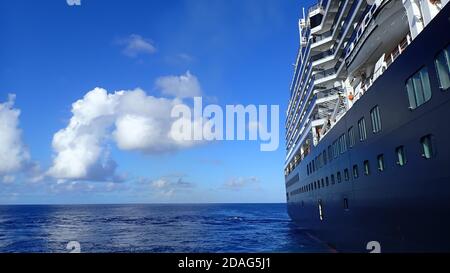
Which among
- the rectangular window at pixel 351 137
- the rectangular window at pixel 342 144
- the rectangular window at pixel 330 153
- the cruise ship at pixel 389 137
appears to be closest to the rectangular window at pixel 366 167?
the cruise ship at pixel 389 137

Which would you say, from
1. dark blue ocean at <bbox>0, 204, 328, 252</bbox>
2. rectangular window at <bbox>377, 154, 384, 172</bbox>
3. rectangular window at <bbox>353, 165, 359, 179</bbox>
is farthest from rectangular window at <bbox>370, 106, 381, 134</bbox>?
dark blue ocean at <bbox>0, 204, 328, 252</bbox>

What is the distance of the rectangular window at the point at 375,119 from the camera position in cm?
1050

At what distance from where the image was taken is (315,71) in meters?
23.8

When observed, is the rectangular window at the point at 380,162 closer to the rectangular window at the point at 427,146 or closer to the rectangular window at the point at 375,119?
the rectangular window at the point at 375,119

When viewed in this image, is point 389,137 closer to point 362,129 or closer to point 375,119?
point 375,119

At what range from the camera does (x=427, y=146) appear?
7.44m

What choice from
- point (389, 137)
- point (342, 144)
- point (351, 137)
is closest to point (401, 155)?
point (389, 137)

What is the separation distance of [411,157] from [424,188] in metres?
0.96

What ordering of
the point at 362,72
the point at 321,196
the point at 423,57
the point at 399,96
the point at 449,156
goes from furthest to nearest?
the point at 321,196
the point at 362,72
the point at 399,96
the point at 423,57
the point at 449,156

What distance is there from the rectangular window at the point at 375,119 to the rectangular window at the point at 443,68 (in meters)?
3.66

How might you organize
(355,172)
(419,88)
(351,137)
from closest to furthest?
1. (419,88)
2. (355,172)
3. (351,137)

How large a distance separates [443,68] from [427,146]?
1.90m
